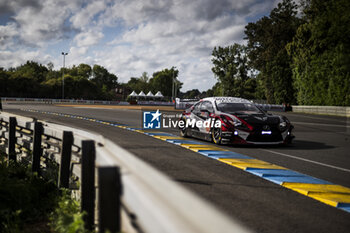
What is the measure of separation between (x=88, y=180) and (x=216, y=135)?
24.7ft

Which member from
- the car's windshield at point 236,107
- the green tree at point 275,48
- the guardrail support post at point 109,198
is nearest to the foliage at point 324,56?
the green tree at point 275,48

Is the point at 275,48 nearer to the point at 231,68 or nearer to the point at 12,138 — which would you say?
the point at 231,68

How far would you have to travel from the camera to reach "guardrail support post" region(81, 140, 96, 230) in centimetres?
375

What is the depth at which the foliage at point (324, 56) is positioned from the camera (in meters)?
34.7

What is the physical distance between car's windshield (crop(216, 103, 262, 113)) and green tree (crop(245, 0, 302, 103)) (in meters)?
39.5

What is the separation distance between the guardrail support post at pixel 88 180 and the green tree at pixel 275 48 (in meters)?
48.0

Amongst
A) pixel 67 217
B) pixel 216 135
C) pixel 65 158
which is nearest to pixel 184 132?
pixel 216 135

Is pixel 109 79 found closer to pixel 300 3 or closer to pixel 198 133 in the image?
pixel 300 3

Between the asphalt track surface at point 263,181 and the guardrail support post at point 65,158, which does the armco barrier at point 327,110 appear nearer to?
the asphalt track surface at point 263,181

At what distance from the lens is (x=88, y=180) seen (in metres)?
3.77

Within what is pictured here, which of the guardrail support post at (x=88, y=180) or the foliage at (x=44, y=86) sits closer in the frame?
the guardrail support post at (x=88, y=180)

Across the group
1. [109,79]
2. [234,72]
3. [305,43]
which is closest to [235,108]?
[305,43]

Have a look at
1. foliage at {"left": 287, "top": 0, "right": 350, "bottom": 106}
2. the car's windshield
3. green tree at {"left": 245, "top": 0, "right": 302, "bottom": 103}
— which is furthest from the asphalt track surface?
green tree at {"left": 245, "top": 0, "right": 302, "bottom": 103}

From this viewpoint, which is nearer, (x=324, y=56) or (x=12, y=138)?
(x=12, y=138)
